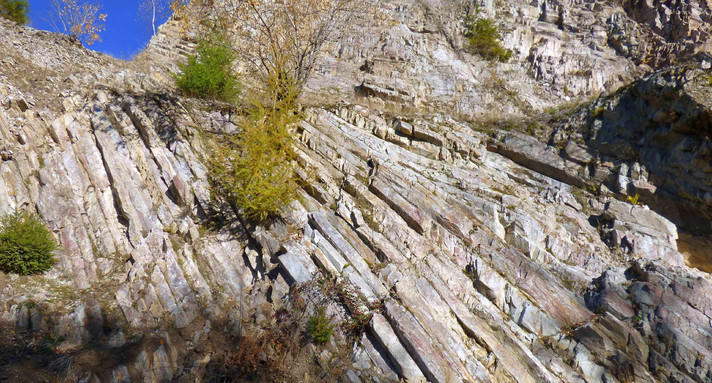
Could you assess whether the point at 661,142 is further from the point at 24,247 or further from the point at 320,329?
the point at 24,247

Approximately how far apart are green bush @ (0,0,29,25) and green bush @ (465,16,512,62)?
2424 cm

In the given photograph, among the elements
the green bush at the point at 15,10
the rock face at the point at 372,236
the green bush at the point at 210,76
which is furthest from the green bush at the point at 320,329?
the green bush at the point at 15,10

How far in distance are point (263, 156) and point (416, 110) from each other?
27.5 feet

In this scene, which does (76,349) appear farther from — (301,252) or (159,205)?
(301,252)

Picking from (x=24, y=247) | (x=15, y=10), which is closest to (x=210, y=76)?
(x=24, y=247)

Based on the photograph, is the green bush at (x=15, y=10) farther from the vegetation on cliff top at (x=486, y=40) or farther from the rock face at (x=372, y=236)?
the vegetation on cliff top at (x=486, y=40)

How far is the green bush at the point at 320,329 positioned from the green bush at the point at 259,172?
3021 mm

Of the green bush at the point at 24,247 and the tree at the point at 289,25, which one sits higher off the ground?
the tree at the point at 289,25

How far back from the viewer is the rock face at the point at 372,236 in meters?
6.72

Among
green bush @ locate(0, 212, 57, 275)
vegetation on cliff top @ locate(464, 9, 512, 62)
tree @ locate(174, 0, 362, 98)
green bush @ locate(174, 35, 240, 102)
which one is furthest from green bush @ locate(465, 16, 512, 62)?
green bush @ locate(0, 212, 57, 275)

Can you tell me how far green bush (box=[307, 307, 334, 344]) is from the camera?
22.1 feet

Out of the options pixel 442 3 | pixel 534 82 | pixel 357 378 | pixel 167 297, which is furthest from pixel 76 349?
pixel 442 3

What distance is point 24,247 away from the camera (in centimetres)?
759

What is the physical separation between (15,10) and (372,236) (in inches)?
899
